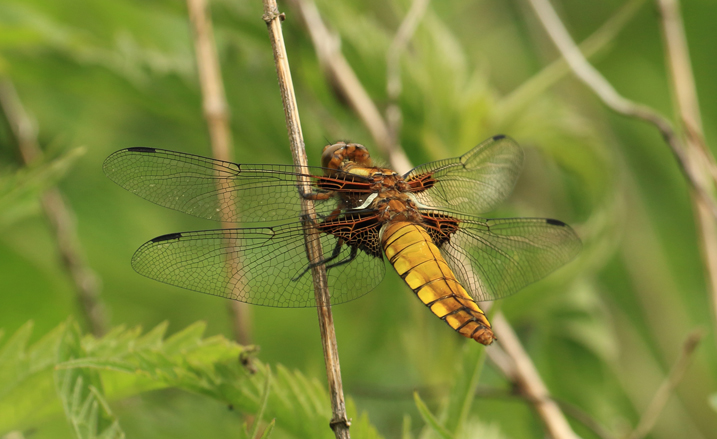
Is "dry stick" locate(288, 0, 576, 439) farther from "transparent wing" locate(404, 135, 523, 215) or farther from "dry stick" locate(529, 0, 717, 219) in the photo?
"dry stick" locate(529, 0, 717, 219)

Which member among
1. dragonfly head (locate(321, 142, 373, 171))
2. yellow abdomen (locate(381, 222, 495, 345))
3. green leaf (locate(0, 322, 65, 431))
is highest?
dragonfly head (locate(321, 142, 373, 171))

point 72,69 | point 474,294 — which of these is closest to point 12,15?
point 72,69

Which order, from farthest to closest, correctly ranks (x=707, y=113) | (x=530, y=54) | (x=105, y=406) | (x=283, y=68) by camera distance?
1. (x=530, y=54)
2. (x=707, y=113)
3. (x=283, y=68)
4. (x=105, y=406)

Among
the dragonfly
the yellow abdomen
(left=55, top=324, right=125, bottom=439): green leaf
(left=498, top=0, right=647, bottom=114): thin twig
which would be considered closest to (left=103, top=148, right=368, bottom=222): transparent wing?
the dragonfly

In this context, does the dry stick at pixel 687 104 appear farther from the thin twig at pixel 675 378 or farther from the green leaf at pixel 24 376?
the green leaf at pixel 24 376

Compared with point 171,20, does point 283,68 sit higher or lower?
lower

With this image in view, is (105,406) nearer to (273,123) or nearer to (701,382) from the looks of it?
(273,123)

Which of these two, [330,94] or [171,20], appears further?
[171,20]
